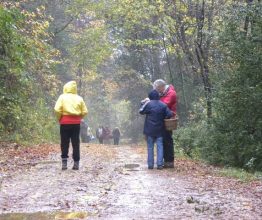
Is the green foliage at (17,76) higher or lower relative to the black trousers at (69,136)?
higher

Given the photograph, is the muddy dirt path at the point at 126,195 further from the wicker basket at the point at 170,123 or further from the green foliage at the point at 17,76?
the green foliage at the point at 17,76

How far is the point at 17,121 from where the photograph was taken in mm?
17328

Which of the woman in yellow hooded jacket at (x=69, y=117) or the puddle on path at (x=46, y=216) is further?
the woman in yellow hooded jacket at (x=69, y=117)

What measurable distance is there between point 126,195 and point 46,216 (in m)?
1.71

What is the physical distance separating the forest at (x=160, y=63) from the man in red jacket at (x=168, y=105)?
5.64 feet

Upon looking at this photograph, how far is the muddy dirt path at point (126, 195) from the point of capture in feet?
19.1

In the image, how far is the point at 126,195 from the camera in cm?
704

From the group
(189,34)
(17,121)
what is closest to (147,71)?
(189,34)

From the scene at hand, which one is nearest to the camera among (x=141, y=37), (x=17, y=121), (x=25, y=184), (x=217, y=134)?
(x=25, y=184)

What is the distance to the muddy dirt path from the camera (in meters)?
5.83

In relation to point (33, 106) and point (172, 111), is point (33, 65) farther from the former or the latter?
point (172, 111)

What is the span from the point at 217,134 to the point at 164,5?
9434mm

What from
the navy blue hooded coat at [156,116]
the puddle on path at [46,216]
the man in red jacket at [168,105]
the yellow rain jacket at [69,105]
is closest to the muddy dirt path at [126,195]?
the puddle on path at [46,216]

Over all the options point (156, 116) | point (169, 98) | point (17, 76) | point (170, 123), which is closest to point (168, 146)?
point (170, 123)
